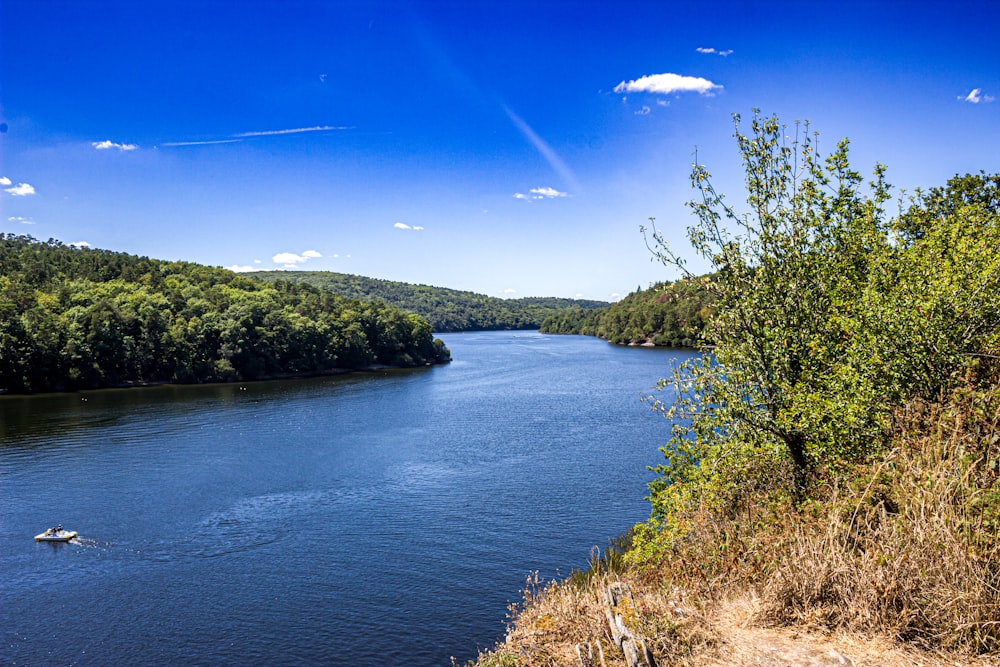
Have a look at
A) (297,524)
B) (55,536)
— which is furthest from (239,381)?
(297,524)

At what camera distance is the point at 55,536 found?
24.1m

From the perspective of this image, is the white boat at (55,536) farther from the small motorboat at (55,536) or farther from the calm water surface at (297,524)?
the calm water surface at (297,524)

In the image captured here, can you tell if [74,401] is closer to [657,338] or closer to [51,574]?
[51,574]

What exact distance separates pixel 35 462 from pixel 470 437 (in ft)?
80.6

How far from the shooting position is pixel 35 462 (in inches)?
1407

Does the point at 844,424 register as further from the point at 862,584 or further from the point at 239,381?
the point at 239,381

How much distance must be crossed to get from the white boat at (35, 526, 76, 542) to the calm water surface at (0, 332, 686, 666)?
29cm

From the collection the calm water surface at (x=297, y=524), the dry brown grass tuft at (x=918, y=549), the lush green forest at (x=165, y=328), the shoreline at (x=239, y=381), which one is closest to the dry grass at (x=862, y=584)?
the dry brown grass tuft at (x=918, y=549)

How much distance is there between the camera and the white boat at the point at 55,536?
2403 centimetres

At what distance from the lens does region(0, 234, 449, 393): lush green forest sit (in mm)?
68062

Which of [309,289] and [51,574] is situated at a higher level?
[309,289]

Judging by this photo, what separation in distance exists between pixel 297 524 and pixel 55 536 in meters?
8.63

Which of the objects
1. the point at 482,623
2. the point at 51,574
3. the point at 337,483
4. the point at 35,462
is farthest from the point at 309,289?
the point at 482,623

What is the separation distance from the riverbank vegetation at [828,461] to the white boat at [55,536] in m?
21.3
